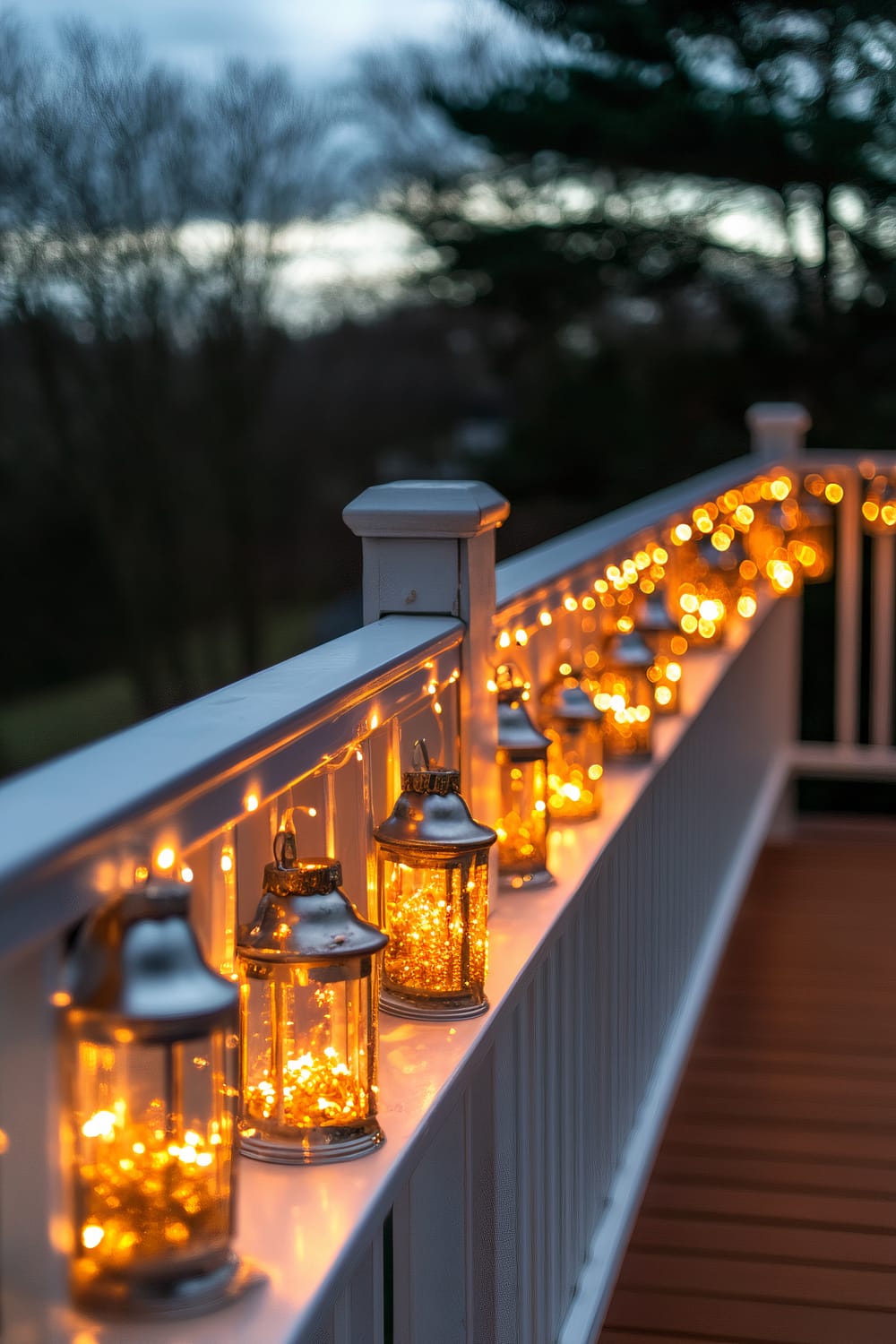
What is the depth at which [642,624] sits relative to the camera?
2.87 m

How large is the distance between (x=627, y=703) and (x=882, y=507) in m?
2.77

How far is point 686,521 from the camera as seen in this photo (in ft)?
11.6

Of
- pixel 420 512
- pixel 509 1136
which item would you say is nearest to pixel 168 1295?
pixel 509 1136

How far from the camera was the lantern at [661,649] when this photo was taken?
2871 millimetres

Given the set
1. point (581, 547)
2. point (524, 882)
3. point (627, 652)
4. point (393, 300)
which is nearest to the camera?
point (524, 882)

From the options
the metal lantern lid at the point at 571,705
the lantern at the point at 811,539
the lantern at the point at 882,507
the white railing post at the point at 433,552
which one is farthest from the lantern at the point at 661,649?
the lantern at the point at 882,507

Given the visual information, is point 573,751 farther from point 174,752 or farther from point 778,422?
point 778,422

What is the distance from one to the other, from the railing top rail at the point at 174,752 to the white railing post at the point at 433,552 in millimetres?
241

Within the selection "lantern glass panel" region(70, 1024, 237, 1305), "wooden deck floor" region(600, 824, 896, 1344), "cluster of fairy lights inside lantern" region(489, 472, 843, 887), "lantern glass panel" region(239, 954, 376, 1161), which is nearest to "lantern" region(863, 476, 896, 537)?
"cluster of fairy lights inside lantern" region(489, 472, 843, 887)

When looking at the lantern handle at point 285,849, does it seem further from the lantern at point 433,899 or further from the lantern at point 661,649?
the lantern at point 661,649

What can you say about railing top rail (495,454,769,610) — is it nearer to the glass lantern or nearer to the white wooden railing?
the white wooden railing

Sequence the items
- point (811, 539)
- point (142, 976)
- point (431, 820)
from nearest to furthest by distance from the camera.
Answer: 1. point (142, 976)
2. point (431, 820)
3. point (811, 539)

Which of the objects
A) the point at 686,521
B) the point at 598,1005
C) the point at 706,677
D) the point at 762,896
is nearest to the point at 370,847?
the point at 598,1005

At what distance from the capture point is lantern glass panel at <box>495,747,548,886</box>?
5.92 feet
